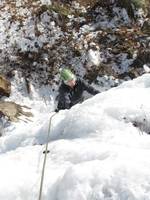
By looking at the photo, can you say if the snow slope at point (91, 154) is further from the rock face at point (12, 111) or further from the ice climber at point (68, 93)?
the rock face at point (12, 111)

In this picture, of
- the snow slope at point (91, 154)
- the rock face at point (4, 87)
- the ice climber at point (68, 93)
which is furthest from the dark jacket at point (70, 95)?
the rock face at point (4, 87)

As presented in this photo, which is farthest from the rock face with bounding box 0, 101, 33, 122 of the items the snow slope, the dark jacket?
the snow slope

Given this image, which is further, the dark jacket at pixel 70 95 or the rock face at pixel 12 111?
the rock face at pixel 12 111

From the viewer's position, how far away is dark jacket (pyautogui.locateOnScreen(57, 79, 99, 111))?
30.1ft

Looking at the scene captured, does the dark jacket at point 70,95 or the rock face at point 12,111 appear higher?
the dark jacket at point 70,95

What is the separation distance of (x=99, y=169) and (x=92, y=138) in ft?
3.83

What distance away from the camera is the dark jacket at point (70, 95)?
9.16 meters

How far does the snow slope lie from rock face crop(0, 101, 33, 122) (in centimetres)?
421

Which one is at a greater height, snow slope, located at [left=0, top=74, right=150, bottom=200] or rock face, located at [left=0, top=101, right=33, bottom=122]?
snow slope, located at [left=0, top=74, right=150, bottom=200]

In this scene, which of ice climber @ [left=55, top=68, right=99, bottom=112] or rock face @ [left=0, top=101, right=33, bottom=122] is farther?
rock face @ [left=0, top=101, right=33, bottom=122]

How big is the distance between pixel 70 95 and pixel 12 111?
229 centimetres

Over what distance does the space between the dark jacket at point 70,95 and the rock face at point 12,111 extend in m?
1.83

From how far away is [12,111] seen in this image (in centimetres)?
1094

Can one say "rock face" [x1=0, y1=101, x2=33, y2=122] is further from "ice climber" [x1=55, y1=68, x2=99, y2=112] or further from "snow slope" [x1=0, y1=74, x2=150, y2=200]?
"snow slope" [x1=0, y1=74, x2=150, y2=200]
